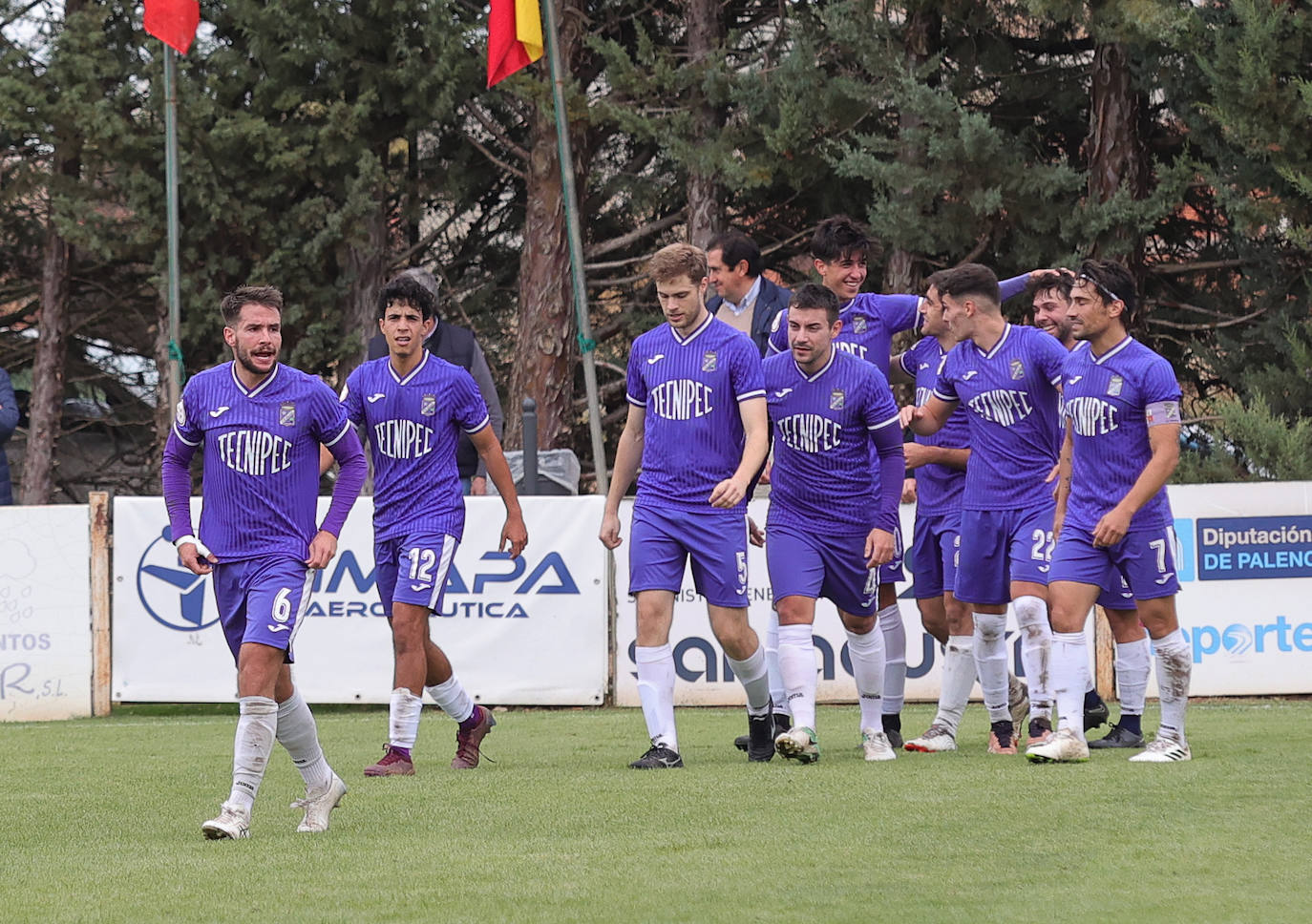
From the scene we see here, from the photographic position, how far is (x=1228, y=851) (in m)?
5.07

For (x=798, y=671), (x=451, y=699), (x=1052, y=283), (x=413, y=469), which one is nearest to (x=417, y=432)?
(x=413, y=469)

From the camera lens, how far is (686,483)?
7.68 meters

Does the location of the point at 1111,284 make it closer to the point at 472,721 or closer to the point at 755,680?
the point at 755,680

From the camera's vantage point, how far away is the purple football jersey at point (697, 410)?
7.64m

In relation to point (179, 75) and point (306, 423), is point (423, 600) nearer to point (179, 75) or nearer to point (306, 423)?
point (306, 423)

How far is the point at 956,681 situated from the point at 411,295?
10.6 ft

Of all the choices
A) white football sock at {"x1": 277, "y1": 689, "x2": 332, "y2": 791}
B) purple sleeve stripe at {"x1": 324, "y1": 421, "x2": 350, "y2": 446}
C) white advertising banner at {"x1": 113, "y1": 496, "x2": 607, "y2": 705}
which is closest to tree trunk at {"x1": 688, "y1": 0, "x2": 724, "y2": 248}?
white advertising banner at {"x1": 113, "y1": 496, "x2": 607, "y2": 705}

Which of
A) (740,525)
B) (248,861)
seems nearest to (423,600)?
(740,525)

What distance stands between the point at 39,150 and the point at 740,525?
47.6ft

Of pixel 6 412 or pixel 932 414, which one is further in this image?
pixel 6 412

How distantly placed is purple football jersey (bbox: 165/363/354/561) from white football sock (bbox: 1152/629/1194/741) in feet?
12.3

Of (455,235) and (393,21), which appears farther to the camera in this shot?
(455,235)

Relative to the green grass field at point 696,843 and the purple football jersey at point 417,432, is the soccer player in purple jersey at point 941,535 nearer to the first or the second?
the green grass field at point 696,843

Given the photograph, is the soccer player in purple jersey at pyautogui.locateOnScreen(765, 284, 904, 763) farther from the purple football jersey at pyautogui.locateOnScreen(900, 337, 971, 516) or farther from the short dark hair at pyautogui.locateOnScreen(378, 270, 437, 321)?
the short dark hair at pyautogui.locateOnScreen(378, 270, 437, 321)
